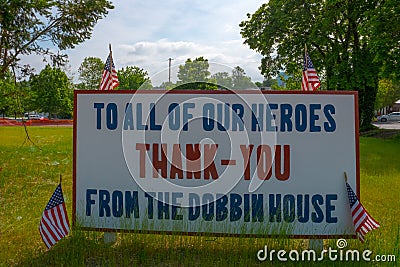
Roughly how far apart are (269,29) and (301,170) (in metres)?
27.5

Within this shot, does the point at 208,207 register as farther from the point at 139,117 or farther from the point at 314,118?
the point at 314,118

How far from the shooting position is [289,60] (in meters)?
32.0

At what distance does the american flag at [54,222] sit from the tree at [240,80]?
2.36 meters

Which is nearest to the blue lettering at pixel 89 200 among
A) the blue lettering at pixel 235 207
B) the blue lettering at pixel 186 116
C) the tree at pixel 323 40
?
the blue lettering at pixel 186 116

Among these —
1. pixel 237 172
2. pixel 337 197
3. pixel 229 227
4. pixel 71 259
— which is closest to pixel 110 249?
pixel 71 259

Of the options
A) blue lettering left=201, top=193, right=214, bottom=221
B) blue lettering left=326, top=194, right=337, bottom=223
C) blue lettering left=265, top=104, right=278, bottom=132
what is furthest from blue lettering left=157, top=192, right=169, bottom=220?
blue lettering left=326, top=194, right=337, bottom=223

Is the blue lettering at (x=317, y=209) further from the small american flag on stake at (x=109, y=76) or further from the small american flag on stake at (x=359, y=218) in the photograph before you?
the small american flag on stake at (x=109, y=76)

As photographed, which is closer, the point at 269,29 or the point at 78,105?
the point at 78,105

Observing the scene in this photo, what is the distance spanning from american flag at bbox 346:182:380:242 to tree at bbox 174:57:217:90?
207 centimetres

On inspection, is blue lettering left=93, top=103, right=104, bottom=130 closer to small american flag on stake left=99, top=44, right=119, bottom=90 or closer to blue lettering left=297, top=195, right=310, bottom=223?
small american flag on stake left=99, top=44, right=119, bottom=90

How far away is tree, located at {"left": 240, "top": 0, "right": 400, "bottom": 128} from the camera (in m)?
28.0

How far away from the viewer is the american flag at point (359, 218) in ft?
15.2

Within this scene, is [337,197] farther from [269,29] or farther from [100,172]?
[269,29]

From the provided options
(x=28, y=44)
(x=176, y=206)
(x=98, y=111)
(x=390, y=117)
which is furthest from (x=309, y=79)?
(x=390, y=117)
